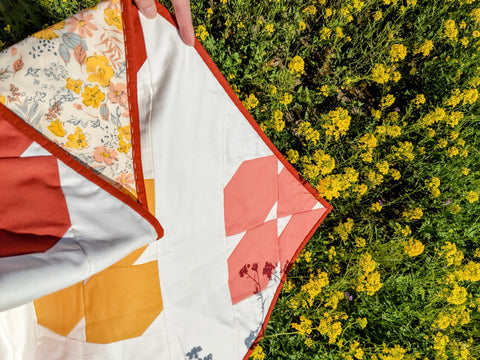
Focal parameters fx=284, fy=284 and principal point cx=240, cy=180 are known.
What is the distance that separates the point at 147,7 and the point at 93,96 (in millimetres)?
461

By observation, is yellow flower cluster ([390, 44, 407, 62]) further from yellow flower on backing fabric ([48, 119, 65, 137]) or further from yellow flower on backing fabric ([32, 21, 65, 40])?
yellow flower on backing fabric ([48, 119, 65, 137])

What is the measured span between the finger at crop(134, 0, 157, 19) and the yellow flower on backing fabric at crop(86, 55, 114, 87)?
29 cm

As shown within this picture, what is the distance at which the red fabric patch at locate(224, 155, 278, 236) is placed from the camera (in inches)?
67.6

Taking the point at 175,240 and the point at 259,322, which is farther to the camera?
the point at 259,322

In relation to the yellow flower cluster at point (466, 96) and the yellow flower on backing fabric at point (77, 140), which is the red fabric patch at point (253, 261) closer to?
the yellow flower on backing fabric at point (77, 140)

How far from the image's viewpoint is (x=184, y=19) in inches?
51.3

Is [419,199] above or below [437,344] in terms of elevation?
above

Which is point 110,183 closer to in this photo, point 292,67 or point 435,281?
point 292,67

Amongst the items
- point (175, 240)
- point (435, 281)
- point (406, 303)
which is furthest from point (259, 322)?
point (435, 281)

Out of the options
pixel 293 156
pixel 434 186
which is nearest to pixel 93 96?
pixel 293 156

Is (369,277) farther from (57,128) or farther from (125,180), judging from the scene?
(57,128)

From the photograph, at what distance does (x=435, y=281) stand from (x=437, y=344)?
523mm

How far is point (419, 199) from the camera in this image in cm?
284

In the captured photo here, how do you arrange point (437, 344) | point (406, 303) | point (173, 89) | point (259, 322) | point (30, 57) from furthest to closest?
point (406, 303)
point (437, 344)
point (259, 322)
point (173, 89)
point (30, 57)
